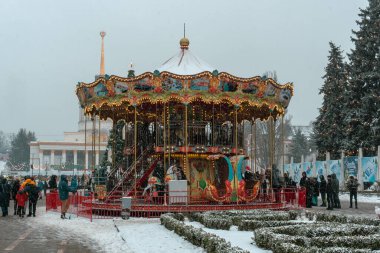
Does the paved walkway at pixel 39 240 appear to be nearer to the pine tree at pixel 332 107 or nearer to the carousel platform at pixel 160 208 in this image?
the carousel platform at pixel 160 208

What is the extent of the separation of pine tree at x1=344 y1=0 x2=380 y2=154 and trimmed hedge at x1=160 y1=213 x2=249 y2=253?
28160mm

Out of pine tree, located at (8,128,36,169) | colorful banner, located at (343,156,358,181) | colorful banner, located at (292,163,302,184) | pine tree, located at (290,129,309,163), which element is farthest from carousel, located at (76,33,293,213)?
pine tree, located at (8,128,36,169)

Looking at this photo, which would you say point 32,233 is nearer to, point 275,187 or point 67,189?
point 67,189

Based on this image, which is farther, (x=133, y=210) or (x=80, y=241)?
(x=133, y=210)

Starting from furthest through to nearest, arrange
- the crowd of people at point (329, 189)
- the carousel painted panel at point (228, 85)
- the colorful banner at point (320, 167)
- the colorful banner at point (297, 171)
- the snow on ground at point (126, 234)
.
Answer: the colorful banner at point (297, 171)
the colorful banner at point (320, 167)
the crowd of people at point (329, 189)
the carousel painted panel at point (228, 85)
the snow on ground at point (126, 234)

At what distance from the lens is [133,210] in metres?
19.8

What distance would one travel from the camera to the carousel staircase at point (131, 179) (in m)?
22.8

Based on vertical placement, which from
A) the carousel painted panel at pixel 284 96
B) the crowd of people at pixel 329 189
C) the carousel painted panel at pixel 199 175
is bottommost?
the crowd of people at pixel 329 189

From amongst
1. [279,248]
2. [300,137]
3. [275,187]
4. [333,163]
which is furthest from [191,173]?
[300,137]

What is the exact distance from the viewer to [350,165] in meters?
39.1

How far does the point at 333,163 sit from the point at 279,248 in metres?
32.1

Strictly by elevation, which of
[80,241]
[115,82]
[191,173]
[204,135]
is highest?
[115,82]

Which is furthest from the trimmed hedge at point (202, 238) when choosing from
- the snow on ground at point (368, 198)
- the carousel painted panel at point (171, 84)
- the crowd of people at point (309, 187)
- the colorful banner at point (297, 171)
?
the colorful banner at point (297, 171)

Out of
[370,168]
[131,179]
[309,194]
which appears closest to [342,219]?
[309,194]
